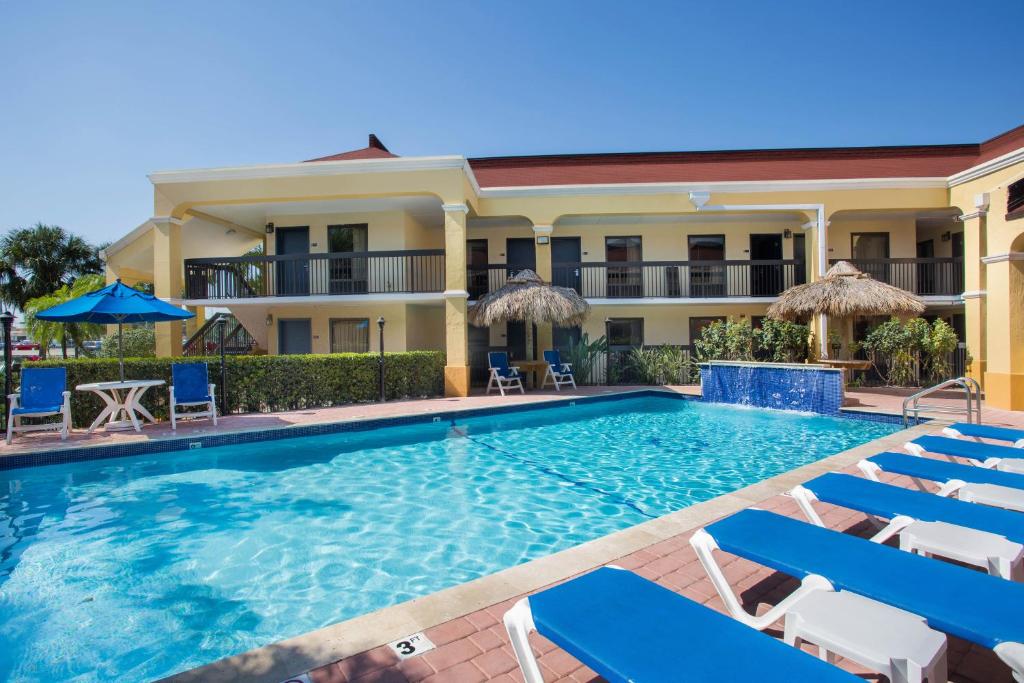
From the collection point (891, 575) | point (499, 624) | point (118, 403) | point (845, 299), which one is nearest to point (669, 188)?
point (845, 299)

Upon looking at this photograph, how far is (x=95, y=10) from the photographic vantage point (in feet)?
25.9

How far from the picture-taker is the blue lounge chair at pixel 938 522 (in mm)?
2496

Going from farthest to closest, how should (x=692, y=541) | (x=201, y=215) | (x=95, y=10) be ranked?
(x=201, y=215), (x=95, y=10), (x=692, y=541)

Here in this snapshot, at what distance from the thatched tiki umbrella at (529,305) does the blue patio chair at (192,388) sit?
21.6ft

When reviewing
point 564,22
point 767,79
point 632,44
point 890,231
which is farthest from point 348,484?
point 890,231

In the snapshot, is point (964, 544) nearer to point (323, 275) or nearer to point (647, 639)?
point (647, 639)

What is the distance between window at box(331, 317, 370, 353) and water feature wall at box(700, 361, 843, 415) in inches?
386

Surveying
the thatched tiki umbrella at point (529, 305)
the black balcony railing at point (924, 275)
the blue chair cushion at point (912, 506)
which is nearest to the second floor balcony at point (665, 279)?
the thatched tiki umbrella at point (529, 305)

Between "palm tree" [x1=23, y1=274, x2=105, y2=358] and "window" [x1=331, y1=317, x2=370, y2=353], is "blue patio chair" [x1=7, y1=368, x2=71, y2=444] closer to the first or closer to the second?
"window" [x1=331, y1=317, x2=370, y2=353]

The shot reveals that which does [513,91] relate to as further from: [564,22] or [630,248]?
[630,248]

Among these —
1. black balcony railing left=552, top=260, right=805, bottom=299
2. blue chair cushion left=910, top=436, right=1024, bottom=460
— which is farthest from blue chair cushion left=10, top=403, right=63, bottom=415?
black balcony railing left=552, top=260, right=805, bottom=299

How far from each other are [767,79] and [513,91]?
6811 mm

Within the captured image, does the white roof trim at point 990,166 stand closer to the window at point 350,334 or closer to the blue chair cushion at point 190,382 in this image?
the window at point 350,334

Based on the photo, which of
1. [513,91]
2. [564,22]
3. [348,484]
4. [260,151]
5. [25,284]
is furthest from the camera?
[25,284]
